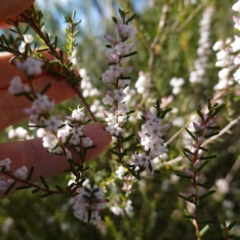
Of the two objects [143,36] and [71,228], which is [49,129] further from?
[71,228]

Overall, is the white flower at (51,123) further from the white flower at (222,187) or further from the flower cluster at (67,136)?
the white flower at (222,187)

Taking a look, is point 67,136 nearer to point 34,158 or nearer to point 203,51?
point 34,158

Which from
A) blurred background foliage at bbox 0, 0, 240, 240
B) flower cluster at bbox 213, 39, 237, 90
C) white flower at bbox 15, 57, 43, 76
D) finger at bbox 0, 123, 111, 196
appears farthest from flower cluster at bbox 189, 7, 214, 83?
white flower at bbox 15, 57, 43, 76

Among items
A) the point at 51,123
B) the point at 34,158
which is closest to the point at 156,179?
the point at 34,158

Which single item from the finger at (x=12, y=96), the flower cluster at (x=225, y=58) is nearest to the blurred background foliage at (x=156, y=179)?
the finger at (x=12, y=96)

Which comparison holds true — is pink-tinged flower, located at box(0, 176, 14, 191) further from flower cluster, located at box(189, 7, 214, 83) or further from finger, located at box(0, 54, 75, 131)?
flower cluster, located at box(189, 7, 214, 83)
